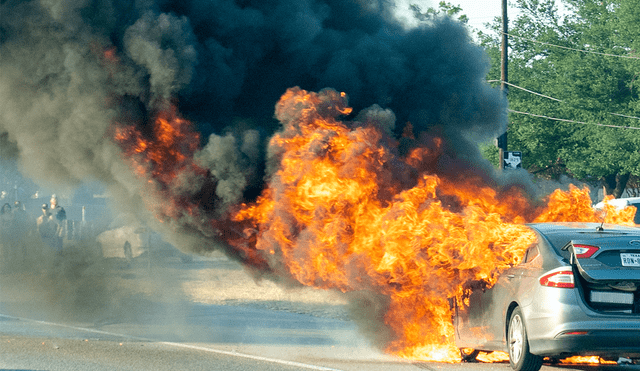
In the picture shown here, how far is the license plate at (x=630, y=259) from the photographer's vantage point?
6.80 meters

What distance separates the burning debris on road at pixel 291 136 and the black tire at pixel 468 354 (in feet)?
0.46

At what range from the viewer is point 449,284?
791 cm

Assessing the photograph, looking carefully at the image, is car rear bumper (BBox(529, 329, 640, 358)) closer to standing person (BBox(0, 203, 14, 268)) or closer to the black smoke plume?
the black smoke plume

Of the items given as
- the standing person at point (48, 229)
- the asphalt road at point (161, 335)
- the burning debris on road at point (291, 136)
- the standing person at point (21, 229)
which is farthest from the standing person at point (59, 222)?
the burning debris on road at point (291, 136)

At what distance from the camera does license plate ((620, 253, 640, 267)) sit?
6.80 m

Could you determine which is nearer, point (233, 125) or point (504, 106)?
point (233, 125)

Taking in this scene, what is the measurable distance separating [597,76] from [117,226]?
16.6 meters

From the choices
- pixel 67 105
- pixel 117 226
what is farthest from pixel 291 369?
pixel 117 226

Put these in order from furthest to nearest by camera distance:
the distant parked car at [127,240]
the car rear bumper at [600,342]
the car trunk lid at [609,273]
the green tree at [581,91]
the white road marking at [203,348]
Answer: the green tree at [581,91] < the distant parked car at [127,240] < the white road marking at [203,348] < the car trunk lid at [609,273] < the car rear bumper at [600,342]

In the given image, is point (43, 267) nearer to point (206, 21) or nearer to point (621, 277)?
point (206, 21)

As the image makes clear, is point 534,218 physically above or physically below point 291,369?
above

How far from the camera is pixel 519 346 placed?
7.24m

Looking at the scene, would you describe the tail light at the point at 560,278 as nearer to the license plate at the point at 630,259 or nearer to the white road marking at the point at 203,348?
the license plate at the point at 630,259

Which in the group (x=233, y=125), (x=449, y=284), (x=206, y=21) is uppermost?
(x=206, y=21)
